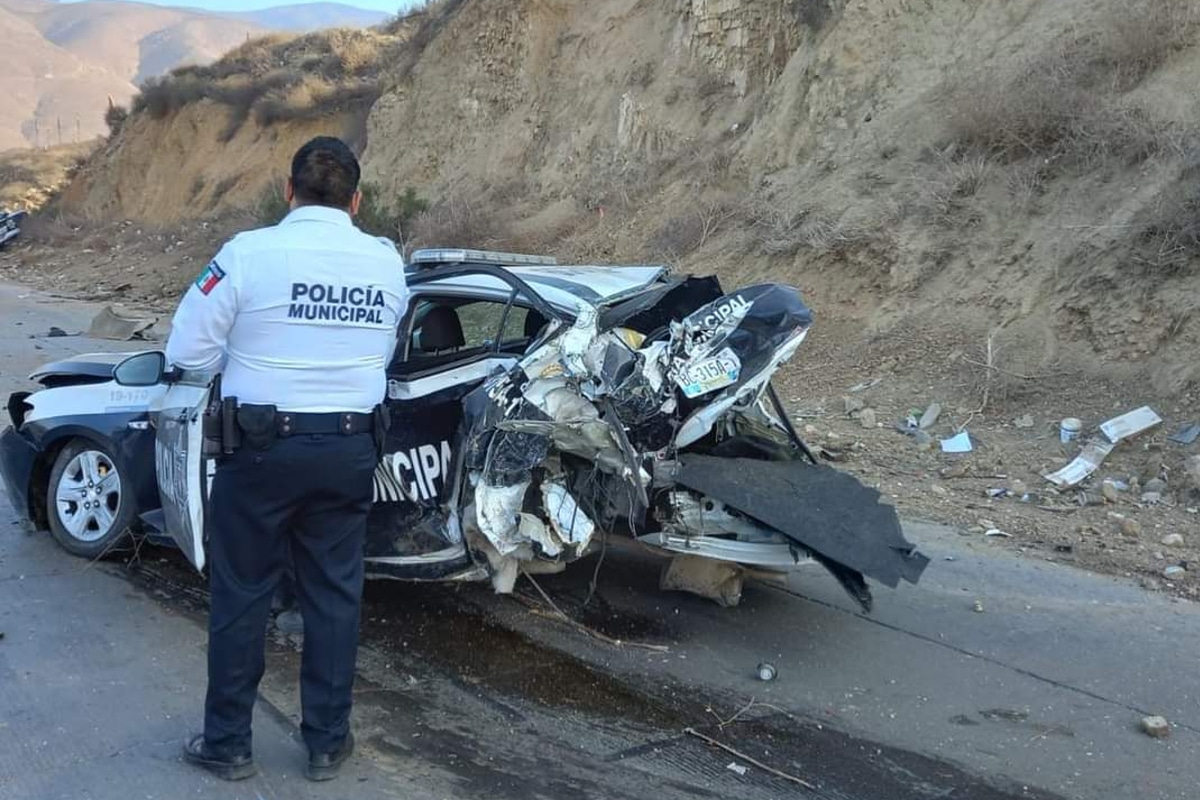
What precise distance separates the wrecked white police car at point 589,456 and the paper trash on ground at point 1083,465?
120 inches

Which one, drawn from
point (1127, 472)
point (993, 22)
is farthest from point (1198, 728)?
point (993, 22)

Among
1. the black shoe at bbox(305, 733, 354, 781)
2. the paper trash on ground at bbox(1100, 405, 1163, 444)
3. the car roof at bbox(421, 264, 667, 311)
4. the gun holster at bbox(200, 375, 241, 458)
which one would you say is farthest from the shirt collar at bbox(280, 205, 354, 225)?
the paper trash on ground at bbox(1100, 405, 1163, 444)

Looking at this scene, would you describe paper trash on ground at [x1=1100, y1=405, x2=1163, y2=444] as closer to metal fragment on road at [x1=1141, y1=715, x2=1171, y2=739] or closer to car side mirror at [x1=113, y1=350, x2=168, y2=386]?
metal fragment on road at [x1=1141, y1=715, x2=1171, y2=739]

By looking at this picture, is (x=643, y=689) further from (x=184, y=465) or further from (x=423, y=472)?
(x=184, y=465)

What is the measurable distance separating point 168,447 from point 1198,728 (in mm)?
4345

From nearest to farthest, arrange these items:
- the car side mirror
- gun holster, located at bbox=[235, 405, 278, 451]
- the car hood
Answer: gun holster, located at bbox=[235, 405, 278, 451] < the car side mirror < the car hood

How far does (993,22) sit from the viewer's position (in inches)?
506

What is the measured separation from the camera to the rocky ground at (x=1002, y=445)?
21.8 ft

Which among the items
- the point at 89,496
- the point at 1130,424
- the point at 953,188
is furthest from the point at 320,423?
the point at 953,188

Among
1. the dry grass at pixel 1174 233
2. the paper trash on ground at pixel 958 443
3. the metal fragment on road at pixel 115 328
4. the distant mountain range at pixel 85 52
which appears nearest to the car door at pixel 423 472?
the paper trash on ground at pixel 958 443

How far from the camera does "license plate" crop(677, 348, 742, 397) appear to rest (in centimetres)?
473

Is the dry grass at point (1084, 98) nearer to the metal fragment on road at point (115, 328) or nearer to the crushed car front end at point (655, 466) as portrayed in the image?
the crushed car front end at point (655, 466)

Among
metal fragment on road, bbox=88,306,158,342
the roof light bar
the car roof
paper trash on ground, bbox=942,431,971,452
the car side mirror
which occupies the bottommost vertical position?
metal fragment on road, bbox=88,306,158,342

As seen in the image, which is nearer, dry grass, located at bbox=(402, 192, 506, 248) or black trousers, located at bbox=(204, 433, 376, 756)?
black trousers, located at bbox=(204, 433, 376, 756)
